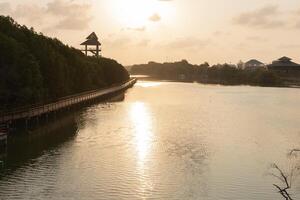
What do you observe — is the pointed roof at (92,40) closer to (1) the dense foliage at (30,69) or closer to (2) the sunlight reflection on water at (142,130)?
(1) the dense foliage at (30,69)

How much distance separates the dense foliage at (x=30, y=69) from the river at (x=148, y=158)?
17.7ft

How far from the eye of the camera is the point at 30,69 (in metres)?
69.7

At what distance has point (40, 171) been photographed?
140ft

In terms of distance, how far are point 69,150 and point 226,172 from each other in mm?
16597

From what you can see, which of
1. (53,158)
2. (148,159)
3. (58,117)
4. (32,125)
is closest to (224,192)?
(148,159)

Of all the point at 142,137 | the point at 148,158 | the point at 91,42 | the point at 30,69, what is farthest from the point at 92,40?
the point at 148,158

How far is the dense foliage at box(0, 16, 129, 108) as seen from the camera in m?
66.7

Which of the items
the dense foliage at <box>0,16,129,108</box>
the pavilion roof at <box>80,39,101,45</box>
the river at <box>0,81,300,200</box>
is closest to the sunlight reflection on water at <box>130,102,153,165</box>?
the river at <box>0,81,300,200</box>

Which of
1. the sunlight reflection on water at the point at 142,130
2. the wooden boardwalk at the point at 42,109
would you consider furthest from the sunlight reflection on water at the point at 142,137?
the wooden boardwalk at the point at 42,109

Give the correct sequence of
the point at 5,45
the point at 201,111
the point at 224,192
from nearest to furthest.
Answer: the point at 224,192, the point at 5,45, the point at 201,111

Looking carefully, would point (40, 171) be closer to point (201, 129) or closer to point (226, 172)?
point (226, 172)

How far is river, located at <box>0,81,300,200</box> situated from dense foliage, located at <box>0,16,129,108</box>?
5.38m

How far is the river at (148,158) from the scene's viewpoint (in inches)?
1483

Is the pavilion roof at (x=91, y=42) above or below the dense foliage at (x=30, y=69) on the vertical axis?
above
